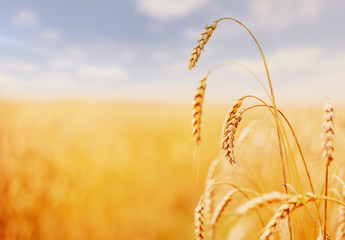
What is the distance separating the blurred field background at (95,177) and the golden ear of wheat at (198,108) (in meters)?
0.97

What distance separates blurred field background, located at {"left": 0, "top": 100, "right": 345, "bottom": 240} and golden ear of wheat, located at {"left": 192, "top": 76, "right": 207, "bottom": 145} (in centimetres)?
97

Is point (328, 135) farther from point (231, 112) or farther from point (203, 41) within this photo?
point (203, 41)

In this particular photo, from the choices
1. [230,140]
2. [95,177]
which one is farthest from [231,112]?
[95,177]

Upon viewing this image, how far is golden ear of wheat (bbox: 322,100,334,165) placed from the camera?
56 cm

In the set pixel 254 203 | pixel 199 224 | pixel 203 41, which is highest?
pixel 203 41

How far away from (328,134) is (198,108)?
0.96 ft

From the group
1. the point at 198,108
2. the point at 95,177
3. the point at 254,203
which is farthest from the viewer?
the point at 95,177

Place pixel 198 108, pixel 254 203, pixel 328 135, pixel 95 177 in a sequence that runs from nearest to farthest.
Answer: pixel 254 203
pixel 328 135
pixel 198 108
pixel 95 177

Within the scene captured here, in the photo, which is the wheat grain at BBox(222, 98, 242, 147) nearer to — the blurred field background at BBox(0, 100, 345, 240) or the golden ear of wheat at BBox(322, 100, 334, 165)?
the golden ear of wheat at BBox(322, 100, 334, 165)

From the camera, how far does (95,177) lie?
2844 mm

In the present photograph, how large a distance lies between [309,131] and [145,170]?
179 cm

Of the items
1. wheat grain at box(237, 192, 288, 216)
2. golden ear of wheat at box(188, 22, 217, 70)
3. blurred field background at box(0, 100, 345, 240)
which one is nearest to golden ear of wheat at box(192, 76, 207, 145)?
golden ear of wheat at box(188, 22, 217, 70)

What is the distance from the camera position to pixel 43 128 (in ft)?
10.5

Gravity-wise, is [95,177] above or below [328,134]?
below
